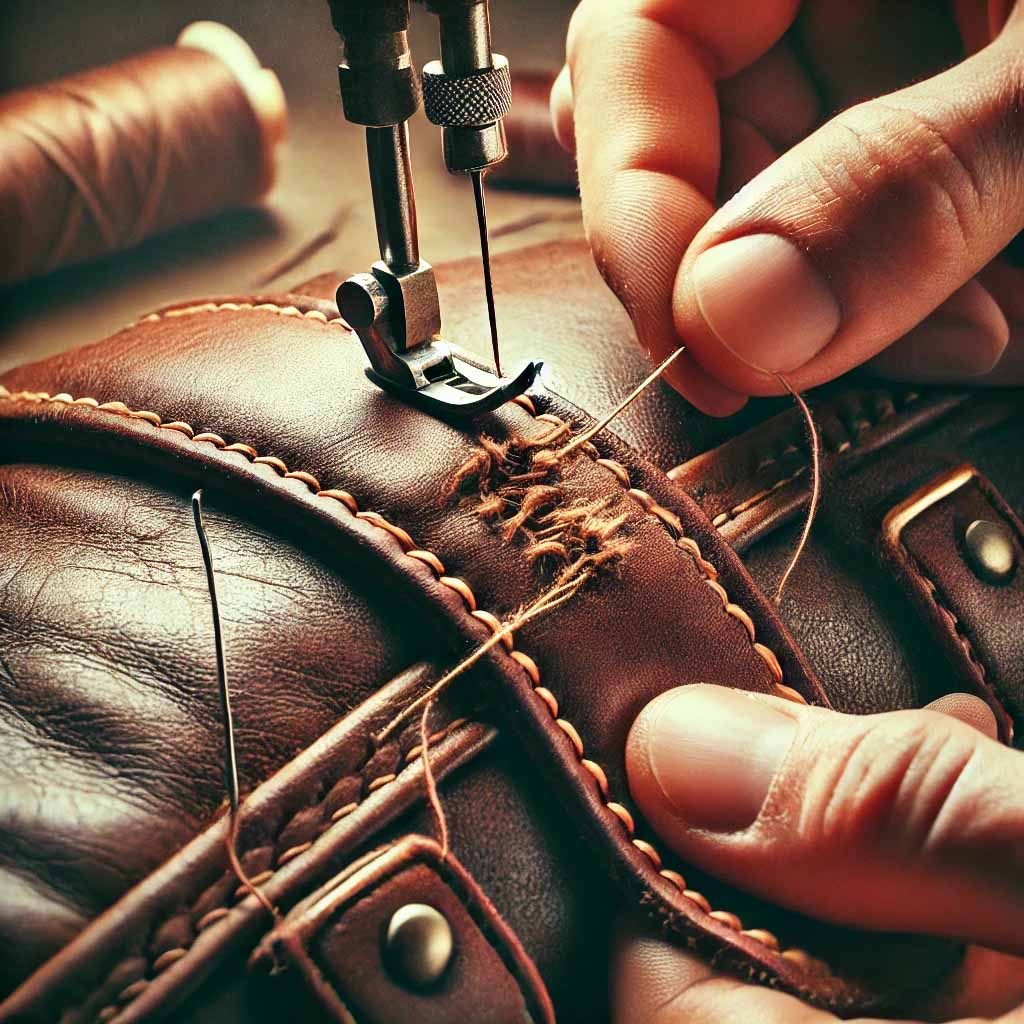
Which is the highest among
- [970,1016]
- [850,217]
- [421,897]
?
[850,217]

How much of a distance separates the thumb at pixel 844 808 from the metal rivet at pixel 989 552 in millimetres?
207

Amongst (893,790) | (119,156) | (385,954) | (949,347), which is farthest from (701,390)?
(119,156)

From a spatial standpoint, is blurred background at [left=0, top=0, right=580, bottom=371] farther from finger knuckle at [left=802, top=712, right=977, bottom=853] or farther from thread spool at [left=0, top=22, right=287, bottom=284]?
finger knuckle at [left=802, top=712, right=977, bottom=853]

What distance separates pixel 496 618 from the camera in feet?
1.94

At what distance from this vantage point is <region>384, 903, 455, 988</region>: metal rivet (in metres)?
0.52

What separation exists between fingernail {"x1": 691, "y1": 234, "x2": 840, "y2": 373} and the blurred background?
743 mm

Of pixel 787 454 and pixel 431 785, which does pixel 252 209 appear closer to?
pixel 787 454

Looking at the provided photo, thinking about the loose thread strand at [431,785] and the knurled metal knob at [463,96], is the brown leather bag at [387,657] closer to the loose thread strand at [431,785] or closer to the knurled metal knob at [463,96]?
the loose thread strand at [431,785]

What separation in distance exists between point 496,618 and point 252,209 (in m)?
1.19

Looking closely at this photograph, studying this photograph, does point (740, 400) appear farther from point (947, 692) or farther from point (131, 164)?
point (131, 164)

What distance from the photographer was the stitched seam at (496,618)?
22.3 inches

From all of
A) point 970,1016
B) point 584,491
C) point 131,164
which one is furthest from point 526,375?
point 131,164

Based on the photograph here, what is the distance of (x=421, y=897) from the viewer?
532 mm

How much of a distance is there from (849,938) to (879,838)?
8 centimetres
